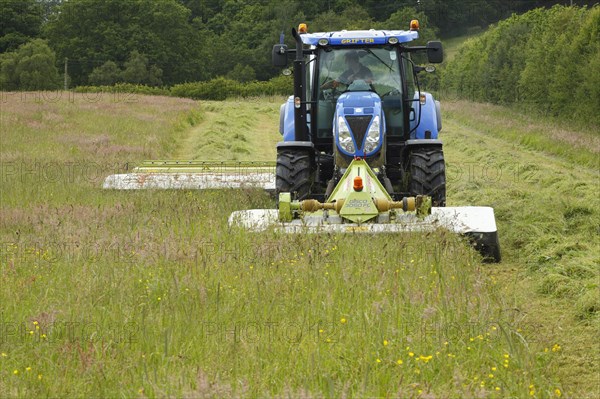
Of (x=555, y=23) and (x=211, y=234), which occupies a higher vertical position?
(x=555, y=23)

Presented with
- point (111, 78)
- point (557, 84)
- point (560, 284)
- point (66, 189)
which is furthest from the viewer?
point (111, 78)

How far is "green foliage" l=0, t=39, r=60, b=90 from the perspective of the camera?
5400cm

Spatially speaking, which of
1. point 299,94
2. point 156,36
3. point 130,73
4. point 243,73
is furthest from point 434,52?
point 156,36

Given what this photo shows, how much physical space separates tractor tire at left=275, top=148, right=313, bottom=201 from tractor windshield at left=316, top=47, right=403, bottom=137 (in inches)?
29.8

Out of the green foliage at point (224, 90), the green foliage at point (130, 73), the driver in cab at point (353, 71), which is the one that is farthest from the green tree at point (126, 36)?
the driver in cab at point (353, 71)

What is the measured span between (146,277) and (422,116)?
5225 millimetres

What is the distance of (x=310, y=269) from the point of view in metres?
6.44

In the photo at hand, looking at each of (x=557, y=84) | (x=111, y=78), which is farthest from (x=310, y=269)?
(x=111, y=78)

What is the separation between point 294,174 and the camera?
9.20 m

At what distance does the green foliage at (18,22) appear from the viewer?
70.3 m

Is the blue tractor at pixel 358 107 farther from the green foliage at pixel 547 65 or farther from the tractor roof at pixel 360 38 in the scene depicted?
the green foliage at pixel 547 65

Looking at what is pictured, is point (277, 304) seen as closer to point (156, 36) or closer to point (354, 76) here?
point (354, 76)

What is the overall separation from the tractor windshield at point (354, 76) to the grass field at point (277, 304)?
1.57 m

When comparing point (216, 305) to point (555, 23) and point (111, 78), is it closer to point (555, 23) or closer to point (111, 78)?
point (555, 23)
